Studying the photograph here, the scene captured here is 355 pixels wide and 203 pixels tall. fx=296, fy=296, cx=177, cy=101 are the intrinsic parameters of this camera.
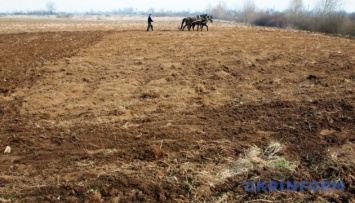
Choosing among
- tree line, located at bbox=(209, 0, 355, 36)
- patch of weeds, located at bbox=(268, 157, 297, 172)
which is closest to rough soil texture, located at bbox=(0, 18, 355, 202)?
patch of weeds, located at bbox=(268, 157, 297, 172)

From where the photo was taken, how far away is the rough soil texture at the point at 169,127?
12.1ft

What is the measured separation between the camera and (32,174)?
156 inches

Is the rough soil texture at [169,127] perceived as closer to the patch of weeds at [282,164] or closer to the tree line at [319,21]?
the patch of weeds at [282,164]

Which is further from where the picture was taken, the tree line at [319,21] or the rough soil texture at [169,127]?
the tree line at [319,21]

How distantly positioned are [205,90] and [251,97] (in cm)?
125

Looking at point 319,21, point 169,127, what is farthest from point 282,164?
point 319,21

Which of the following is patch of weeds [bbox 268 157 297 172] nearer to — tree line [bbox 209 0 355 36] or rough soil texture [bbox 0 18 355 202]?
rough soil texture [bbox 0 18 355 202]

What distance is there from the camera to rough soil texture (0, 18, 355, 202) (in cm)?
367

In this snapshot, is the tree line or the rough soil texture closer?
the rough soil texture

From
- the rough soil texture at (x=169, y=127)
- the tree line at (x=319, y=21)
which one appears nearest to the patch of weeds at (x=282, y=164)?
the rough soil texture at (x=169, y=127)

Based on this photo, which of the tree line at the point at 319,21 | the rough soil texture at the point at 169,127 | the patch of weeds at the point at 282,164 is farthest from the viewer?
the tree line at the point at 319,21

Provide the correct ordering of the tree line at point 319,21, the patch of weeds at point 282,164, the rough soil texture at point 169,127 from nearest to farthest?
the rough soil texture at point 169,127 < the patch of weeds at point 282,164 < the tree line at point 319,21

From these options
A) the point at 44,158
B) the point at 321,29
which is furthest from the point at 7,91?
the point at 321,29

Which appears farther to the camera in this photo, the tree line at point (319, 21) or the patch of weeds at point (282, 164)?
the tree line at point (319, 21)
